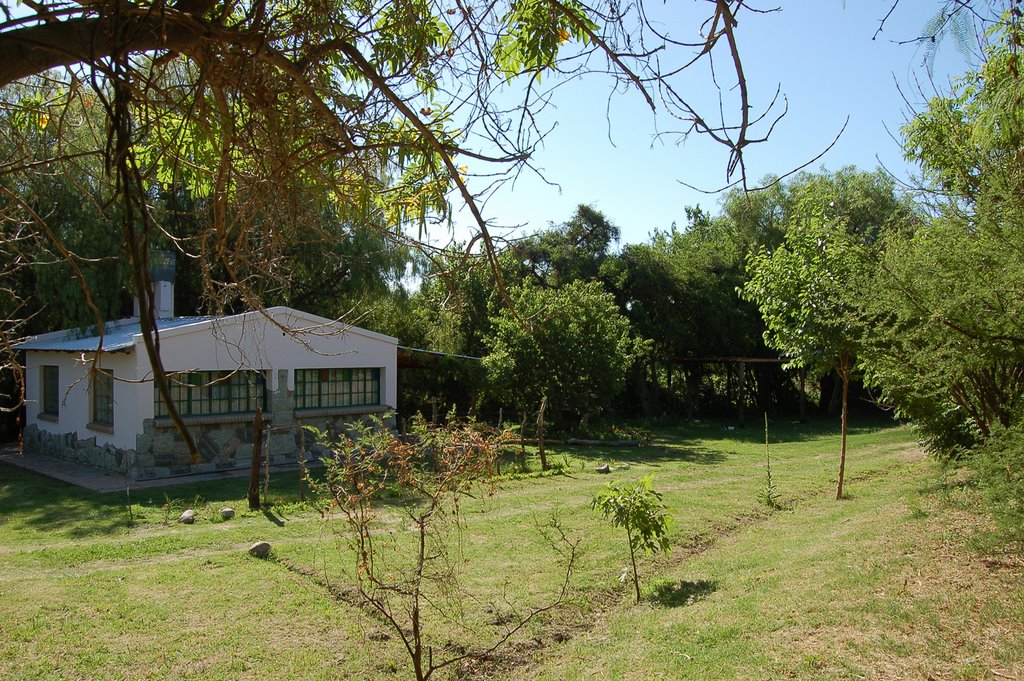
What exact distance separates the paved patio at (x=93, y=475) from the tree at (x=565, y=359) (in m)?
6.84

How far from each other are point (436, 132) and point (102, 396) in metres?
14.0

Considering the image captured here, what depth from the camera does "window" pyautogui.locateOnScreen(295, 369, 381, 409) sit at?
52.4ft

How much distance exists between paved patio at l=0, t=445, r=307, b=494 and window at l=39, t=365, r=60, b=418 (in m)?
1.05

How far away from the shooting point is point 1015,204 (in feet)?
21.7

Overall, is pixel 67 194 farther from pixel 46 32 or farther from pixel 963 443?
pixel 963 443

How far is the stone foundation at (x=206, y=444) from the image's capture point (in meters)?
13.5

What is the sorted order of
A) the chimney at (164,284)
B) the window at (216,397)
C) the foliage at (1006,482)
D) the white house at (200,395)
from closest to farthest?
the foliage at (1006,482) < the white house at (200,395) < the window at (216,397) < the chimney at (164,284)

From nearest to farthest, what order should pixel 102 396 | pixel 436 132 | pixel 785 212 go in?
pixel 436 132
pixel 102 396
pixel 785 212

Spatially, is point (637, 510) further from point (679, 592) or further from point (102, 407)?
point (102, 407)

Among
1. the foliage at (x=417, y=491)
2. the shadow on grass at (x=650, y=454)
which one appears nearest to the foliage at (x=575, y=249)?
the shadow on grass at (x=650, y=454)

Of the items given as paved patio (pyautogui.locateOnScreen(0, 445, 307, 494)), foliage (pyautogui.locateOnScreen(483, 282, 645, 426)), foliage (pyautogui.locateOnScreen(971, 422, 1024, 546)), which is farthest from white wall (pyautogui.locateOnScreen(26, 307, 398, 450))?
foliage (pyautogui.locateOnScreen(971, 422, 1024, 546))

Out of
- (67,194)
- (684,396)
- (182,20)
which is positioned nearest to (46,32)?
(182,20)

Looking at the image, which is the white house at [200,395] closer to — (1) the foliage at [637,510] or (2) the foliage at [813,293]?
(1) the foliage at [637,510]

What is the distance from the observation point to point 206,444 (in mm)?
14227
